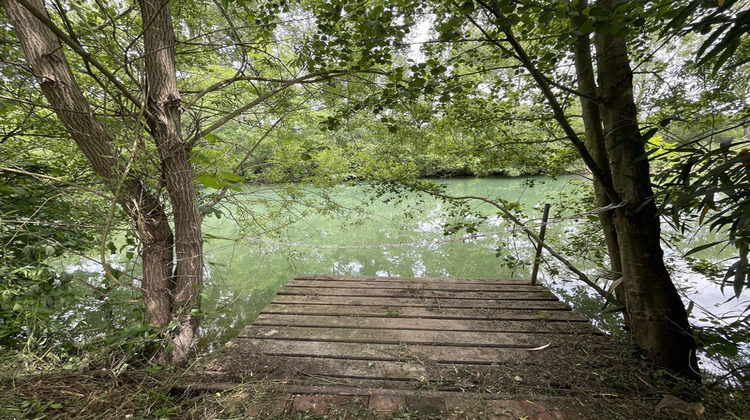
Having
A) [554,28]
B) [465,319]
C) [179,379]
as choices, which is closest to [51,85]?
[179,379]

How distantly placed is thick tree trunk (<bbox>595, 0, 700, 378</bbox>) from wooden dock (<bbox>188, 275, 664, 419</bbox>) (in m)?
0.33

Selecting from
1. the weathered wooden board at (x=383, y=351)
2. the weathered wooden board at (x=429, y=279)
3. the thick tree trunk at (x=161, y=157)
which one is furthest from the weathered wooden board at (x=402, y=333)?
the thick tree trunk at (x=161, y=157)

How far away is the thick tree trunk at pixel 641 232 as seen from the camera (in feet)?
5.14

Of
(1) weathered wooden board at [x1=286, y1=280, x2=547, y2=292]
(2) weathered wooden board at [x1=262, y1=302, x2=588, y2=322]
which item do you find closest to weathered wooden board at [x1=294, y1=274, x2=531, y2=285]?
(1) weathered wooden board at [x1=286, y1=280, x2=547, y2=292]

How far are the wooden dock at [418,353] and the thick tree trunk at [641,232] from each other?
33cm

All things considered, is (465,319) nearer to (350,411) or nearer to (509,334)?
(509,334)

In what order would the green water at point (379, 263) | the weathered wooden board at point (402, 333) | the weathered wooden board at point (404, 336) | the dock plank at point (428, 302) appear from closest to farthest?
the weathered wooden board at point (402, 333), the weathered wooden board at point (404, 336), the dock plank at point (428, 302), the green water at point (379, 263)

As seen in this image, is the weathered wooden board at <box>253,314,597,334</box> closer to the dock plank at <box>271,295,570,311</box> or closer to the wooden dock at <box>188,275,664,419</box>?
the wooden dock at <box>188,275,664,419</box>

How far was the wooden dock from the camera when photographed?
1463 mm

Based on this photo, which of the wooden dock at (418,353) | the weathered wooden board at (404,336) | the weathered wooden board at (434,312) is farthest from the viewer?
the weathered wooden board at (434,312)

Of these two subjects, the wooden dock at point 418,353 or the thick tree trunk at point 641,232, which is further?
the thick tree trunk at point 641,232

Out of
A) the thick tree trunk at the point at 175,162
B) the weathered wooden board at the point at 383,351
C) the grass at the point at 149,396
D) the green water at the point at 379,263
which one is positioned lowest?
the green water at the point at 379,263

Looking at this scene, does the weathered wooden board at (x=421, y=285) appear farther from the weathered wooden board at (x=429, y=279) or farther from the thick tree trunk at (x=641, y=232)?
the thick tree trunk at (x=641, y=232)

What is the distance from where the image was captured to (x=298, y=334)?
213cm
